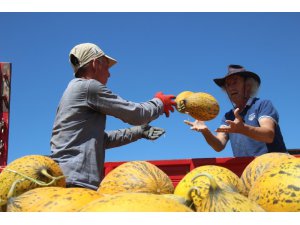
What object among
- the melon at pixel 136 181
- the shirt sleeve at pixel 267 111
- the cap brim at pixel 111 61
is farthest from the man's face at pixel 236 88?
the melon at pixel 136 181

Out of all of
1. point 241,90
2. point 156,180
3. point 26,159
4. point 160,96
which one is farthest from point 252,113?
point 26,159

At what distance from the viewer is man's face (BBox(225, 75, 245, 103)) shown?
5203mm

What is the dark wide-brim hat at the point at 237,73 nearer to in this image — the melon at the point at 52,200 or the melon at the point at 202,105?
the melon at the point at 202,105

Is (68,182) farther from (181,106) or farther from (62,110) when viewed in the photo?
(181,106)

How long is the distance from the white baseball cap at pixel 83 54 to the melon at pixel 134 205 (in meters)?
2.92

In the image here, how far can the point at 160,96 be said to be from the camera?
4012mm

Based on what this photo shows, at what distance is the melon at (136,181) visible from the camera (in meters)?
2.09

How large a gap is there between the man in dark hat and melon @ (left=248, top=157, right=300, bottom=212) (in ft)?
9.20

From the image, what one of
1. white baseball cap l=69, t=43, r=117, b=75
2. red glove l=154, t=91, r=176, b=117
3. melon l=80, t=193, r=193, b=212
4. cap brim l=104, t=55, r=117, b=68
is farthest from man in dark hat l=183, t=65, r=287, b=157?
melon l=80, t=193, r=193, b=212

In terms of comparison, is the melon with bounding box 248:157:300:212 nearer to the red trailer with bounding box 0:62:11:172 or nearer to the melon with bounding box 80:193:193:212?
the melon with bounding box 80:193:193:212

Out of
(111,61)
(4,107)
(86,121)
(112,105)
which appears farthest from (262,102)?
(4,107)

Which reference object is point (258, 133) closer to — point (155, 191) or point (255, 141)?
point (255, 141)

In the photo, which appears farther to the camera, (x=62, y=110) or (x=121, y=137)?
(x=121, y=137)

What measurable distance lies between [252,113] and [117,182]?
3.22 metres
